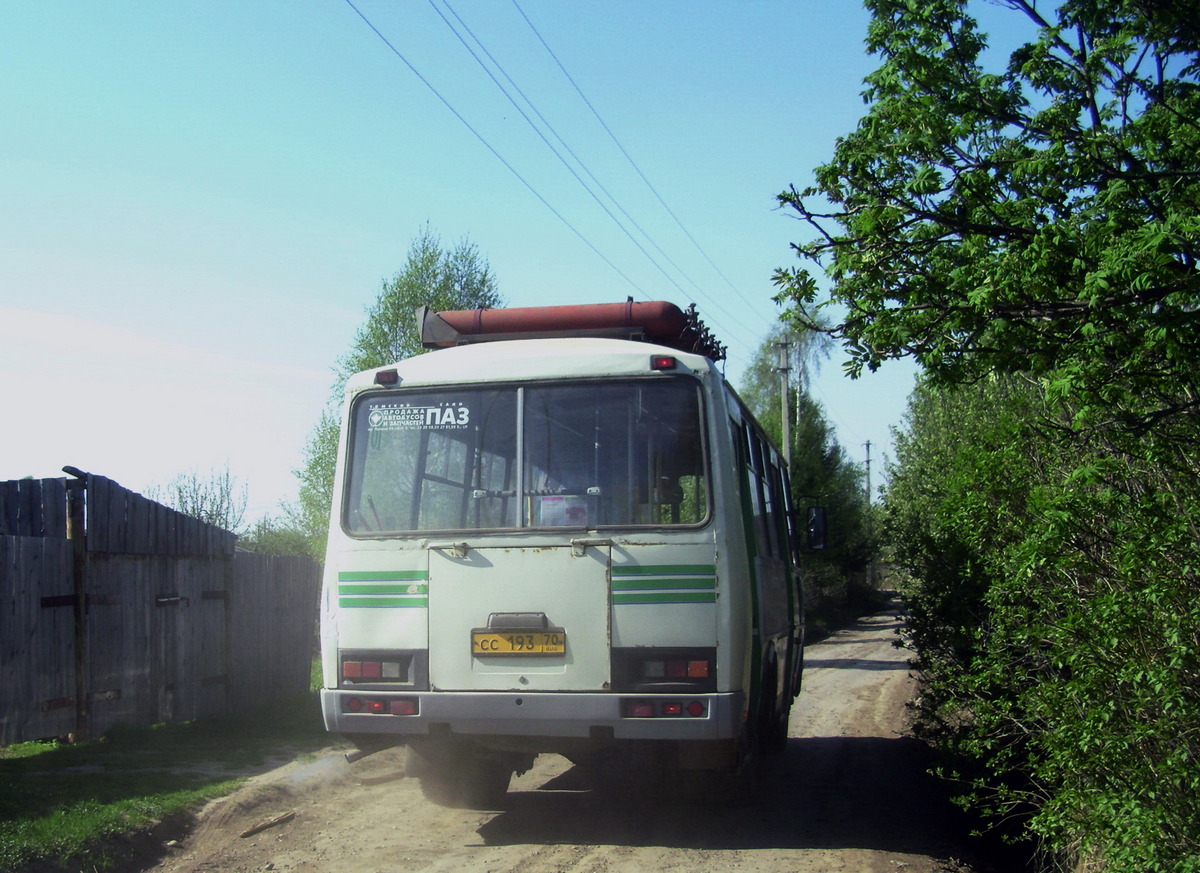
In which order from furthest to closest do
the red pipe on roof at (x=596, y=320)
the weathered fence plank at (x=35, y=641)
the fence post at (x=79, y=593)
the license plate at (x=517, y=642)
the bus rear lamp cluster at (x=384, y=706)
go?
the fence post at (x=79, y=593), the weathered fence plank at (x=35, y=641), the red pipe on roof at (x=596, y=320), the bus rear lamp cluster at (x=384, y=706), the license plate at (x=517, y=642)

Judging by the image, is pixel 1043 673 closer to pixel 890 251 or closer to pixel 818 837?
pixel 818 837

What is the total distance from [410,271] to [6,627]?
18.3 meters

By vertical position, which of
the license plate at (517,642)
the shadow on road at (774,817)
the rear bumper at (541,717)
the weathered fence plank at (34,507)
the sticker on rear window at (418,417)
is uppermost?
the sticker on rear window at (418,417)

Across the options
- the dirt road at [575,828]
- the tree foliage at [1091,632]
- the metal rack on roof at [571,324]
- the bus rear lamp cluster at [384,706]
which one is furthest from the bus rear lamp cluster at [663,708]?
the metal rack on roof at [571,324]

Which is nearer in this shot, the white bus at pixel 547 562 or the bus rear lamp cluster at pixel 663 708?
the bus rear lamp cluster at pixel 663 708

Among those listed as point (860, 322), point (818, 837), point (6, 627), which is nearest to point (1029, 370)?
point (860, 322)

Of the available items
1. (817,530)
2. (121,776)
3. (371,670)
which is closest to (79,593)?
(121,776)

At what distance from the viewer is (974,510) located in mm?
7672

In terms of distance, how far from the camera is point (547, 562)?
274 inches

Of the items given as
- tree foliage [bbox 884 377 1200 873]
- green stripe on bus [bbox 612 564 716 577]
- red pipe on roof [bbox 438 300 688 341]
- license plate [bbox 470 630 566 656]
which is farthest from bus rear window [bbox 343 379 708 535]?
tree foliage [bbox 884 377 1200 873]

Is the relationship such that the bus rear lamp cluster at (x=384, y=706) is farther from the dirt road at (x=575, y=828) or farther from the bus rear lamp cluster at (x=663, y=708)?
the bus rear lamp cluster at (x=663, y=708)

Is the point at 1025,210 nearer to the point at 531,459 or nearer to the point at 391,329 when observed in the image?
the point at 531,459

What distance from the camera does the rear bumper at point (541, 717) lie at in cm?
663

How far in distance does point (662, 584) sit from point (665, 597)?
0.08 metres
